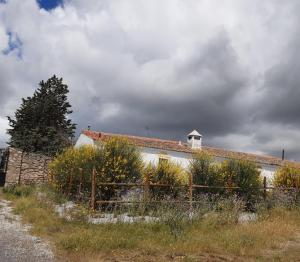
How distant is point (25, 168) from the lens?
26.2 metres

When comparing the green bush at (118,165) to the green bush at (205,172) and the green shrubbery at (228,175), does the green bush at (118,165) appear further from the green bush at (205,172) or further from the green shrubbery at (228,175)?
the green shrubbery at (228,175)

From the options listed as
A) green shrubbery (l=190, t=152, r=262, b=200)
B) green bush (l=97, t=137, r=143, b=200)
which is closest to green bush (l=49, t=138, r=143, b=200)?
green bush (l=97, t=137, r=143, b=200)

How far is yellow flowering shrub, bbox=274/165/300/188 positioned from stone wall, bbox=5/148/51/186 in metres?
14.2

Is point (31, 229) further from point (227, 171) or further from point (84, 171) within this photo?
point (227, 171)

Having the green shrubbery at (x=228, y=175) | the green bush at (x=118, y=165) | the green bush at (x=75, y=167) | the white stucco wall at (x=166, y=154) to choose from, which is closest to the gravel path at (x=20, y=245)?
the green bush at (x=75, y=167)

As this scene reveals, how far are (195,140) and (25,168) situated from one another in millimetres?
16522

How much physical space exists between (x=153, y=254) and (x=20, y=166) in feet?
62.2

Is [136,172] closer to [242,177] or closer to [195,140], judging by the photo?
[242,177]

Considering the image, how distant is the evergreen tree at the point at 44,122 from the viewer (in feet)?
114

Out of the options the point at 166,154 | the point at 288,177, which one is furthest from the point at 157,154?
the point at 288,177

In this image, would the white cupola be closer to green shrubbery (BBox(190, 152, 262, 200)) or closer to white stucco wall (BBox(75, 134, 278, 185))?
white stucco wall (BBox(75, 134, 278, 185))

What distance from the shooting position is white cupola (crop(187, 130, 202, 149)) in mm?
37562

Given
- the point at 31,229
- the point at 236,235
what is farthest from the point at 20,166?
the point at 236,235

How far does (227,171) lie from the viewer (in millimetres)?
19344
